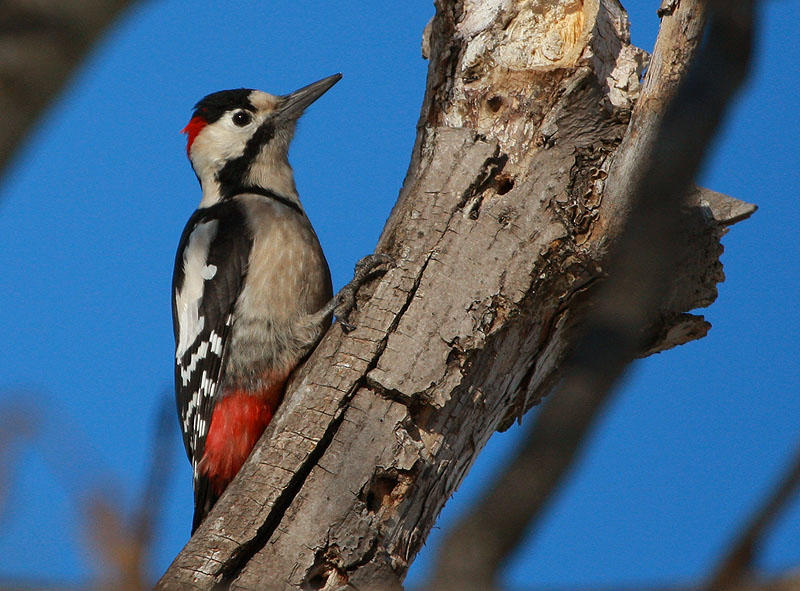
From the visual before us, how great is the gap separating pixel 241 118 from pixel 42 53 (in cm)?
391

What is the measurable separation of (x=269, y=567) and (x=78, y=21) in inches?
83.4

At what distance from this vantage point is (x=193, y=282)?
4395mm

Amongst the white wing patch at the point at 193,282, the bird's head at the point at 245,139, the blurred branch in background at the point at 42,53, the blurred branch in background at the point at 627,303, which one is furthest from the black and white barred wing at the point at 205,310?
the blurred branch in background at the point at 627,303

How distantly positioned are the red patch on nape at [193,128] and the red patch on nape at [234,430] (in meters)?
1.72

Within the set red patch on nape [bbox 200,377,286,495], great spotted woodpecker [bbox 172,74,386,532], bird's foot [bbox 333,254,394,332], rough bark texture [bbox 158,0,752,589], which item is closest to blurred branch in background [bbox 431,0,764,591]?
rough bark texture [bbox 158,0,752,589]

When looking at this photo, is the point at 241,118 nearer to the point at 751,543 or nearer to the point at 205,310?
the point at 205,310

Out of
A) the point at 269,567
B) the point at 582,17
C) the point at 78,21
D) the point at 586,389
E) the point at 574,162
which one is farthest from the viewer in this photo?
the point at 582,17

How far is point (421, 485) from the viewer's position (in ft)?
10.1

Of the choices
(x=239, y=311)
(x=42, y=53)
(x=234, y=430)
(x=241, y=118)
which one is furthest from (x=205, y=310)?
(x=42, y=53)

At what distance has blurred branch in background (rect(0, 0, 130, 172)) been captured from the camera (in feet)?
3.72

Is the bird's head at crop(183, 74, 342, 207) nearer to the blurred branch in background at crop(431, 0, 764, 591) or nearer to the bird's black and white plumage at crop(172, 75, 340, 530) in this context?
the bird's black and white plumage at crop(172, 75, 340, 530)

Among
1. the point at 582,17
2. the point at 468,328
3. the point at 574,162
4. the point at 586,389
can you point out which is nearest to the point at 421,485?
the point at 468,328

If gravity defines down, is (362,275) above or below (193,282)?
above

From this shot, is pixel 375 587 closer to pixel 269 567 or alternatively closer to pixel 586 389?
pixel 269 567
